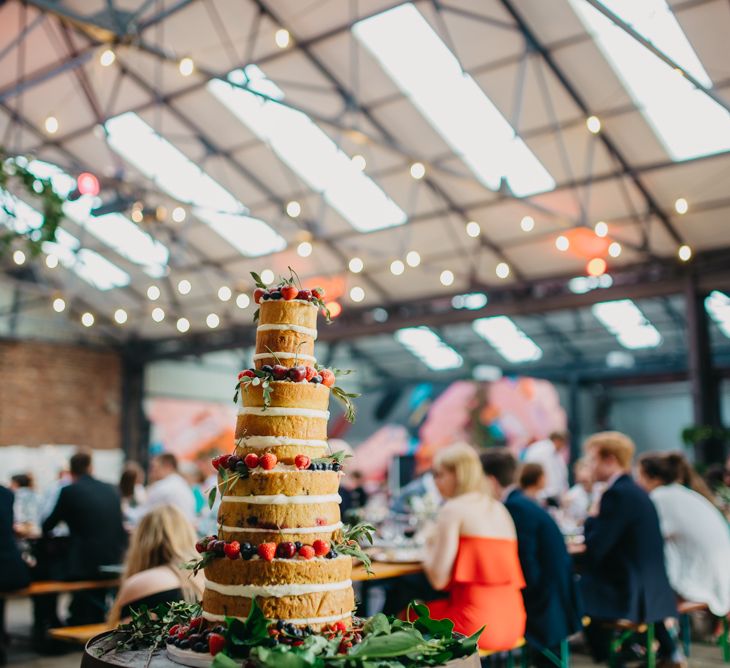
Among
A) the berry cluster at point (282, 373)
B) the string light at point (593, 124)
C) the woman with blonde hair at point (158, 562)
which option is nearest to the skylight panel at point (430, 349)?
the string light at point (593, 124)

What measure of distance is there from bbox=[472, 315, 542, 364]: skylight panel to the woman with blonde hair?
45.3 ft

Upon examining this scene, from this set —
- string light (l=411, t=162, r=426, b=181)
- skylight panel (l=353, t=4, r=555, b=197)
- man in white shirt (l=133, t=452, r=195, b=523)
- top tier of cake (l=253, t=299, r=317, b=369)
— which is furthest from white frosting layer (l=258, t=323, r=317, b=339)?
skylight panel (l=353, t=4, r=555, b=197)

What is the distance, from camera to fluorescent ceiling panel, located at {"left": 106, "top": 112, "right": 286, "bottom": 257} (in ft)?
38.2

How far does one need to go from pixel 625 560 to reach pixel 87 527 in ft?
12.7

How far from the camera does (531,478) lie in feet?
17.0

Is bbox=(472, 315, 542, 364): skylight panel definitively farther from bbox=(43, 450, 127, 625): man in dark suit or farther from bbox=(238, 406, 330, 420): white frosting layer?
bbox=(238, 406, 330, 420): white frosting layer

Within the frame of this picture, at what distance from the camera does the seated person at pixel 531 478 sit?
5.16 meters

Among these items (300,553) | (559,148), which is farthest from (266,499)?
(559,148)

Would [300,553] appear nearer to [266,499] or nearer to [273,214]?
[266,499]

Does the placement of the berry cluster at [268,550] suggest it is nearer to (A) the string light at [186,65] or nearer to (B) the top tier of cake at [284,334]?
(B) the top tier of cake at [284,334]

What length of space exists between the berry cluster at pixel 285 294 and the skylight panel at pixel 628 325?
46.0 feet

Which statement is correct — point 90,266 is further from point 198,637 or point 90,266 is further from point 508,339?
point 198,637

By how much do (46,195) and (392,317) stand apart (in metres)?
10.2

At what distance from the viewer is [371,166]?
11.0 m
